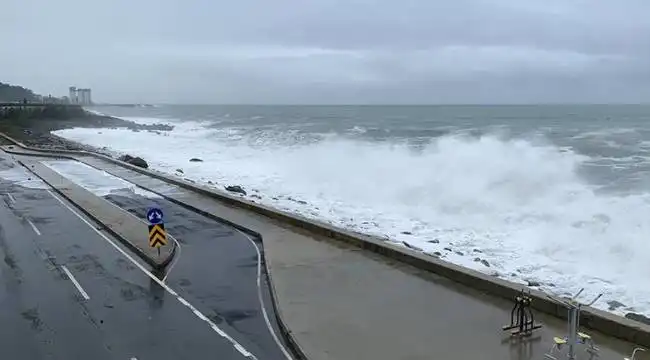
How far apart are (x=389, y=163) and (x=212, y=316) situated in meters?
29.0

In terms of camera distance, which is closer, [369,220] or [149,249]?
[149,249]

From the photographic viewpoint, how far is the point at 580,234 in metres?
19.1

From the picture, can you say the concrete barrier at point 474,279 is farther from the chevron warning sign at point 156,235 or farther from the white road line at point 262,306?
the chevron warning sign at point 156,235

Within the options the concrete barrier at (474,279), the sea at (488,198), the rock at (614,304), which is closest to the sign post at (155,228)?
the concrete barrier at (474,279)

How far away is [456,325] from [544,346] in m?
1.47

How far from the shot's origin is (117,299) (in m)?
11.5

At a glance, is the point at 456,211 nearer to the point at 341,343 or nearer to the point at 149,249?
the point at 149,249

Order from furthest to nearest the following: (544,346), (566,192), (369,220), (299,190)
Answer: (299,190) → (566,192) → (369,220) → (544,346)

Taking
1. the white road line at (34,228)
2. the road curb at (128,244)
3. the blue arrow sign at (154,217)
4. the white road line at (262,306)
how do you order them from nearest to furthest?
the white road line at (262,306) < the road curb at (128,244) < the blue arrow sign at (154,217) < the white road line at (34,228)

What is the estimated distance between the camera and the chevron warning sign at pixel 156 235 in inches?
573

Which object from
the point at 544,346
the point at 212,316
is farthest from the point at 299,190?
the point at 544,346

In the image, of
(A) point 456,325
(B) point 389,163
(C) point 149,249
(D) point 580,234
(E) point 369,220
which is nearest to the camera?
(A) point 456,325

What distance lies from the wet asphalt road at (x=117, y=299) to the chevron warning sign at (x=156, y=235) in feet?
2.34

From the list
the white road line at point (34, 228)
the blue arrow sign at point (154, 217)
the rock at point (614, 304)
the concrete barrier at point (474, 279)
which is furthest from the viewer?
the white road line at point (34, 228)
